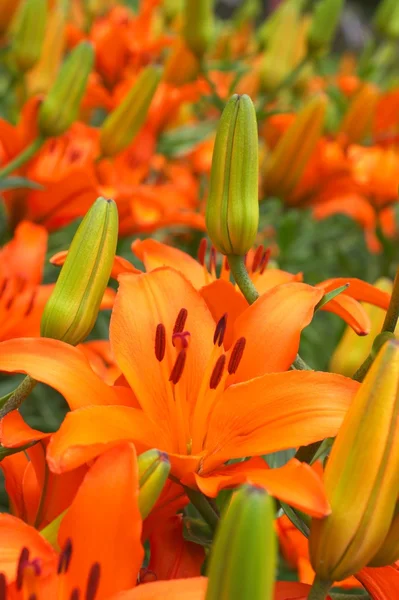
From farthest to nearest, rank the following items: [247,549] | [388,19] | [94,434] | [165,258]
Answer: [388,19]
[165,258]
[94,434]
[247,549]

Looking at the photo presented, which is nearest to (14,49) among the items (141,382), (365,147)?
(365,147)

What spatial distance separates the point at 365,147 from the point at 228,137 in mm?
892

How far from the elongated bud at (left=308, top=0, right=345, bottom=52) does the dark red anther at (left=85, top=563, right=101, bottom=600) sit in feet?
3.59

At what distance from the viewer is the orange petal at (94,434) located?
402 mm

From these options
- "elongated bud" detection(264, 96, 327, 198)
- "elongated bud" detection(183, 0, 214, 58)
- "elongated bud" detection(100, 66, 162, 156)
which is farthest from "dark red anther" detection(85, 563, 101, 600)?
"elongated bud" detection(183, 0, 214, 58)

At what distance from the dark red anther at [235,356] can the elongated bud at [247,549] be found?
184mm

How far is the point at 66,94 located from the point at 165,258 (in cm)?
34

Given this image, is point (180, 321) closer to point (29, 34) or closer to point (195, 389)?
point (195, 389)

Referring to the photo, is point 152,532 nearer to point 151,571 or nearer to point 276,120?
point 151,571

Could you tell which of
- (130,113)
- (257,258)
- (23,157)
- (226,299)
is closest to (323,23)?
(130,113)

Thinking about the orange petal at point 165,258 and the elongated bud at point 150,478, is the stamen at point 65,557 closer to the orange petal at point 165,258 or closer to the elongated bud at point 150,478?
the elongated bud at point 150,478

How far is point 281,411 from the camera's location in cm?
46

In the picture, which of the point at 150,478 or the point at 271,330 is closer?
the point at 150,478

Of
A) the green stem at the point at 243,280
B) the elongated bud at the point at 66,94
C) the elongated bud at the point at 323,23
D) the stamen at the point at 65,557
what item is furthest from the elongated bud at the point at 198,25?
the stamen at the point at 65,557
